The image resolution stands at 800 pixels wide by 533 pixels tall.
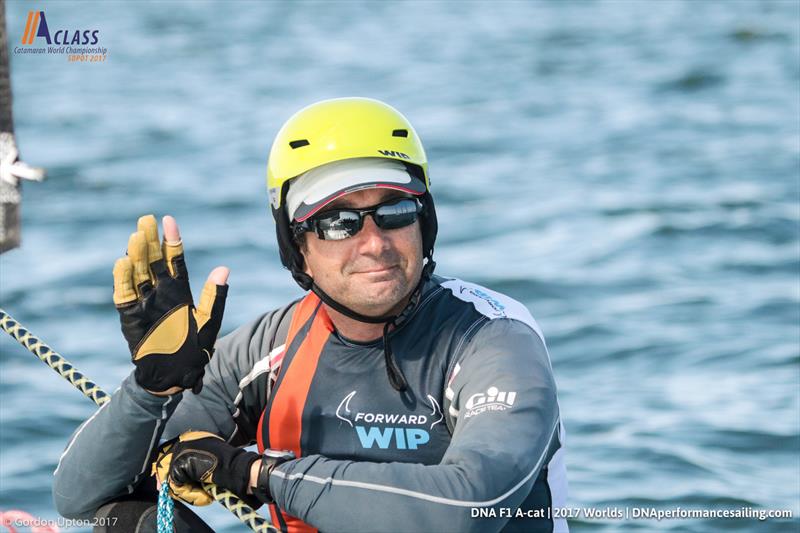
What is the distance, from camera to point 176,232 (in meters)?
4.37

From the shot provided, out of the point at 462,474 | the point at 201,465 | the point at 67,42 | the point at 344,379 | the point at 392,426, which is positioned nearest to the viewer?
the point at 462,474

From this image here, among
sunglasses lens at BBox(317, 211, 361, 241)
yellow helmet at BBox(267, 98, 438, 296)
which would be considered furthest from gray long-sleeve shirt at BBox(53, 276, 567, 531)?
sunglasses lens at BBox(317, 211, 361, 241)

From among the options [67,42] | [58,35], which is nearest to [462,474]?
[67,42]

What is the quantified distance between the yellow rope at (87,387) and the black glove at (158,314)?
39 cm

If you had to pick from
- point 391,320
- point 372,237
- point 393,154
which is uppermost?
point 393,154

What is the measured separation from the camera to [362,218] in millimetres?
4574

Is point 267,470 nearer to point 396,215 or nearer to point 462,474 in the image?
point 462,474

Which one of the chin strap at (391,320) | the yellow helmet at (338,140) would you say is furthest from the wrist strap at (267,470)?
the yellow helmet at (338,140)

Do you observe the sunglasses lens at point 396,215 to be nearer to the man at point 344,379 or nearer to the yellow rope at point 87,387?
the man at point 344,379

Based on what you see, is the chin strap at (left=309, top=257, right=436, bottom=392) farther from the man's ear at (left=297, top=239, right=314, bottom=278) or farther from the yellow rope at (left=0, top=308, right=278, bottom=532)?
the yellow rope at (left=0, top=308, right=278, bottom=532)

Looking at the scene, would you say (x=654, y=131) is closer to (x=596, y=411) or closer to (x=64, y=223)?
(x=64, y=223)

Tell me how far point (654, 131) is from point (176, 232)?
47.4 feet

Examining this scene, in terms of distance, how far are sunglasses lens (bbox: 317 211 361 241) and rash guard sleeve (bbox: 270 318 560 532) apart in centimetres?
63

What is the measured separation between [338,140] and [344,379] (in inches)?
32.2
